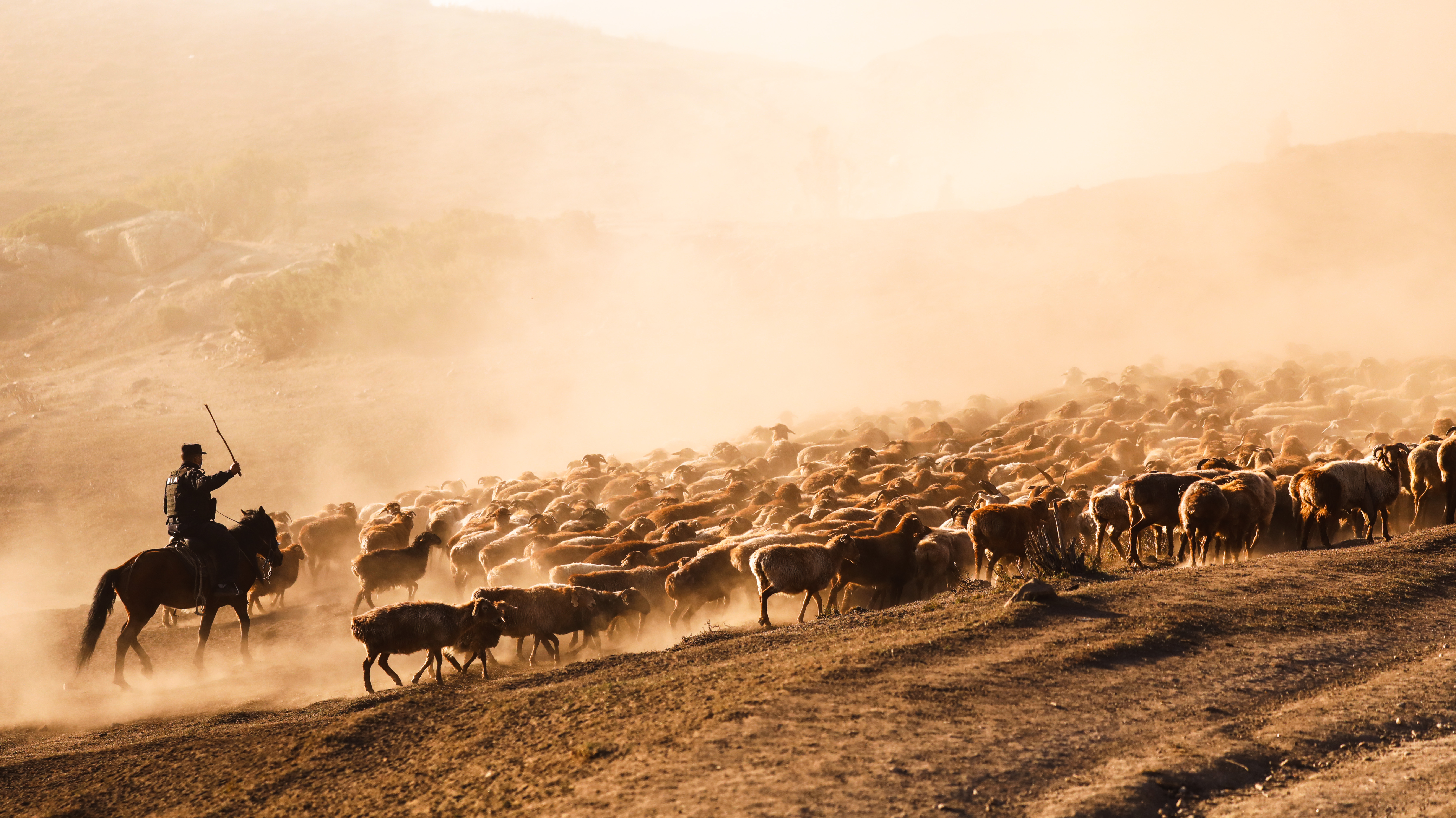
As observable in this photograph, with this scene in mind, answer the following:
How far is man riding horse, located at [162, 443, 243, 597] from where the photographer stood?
1473cm

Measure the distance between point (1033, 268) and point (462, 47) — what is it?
166286 millimetres

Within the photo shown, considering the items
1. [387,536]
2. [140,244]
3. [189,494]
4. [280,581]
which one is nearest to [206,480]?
[189,494]

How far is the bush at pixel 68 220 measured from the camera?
6381 centimetres

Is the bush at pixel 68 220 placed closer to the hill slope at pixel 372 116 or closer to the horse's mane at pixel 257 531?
the hill slope at pixel 372 116

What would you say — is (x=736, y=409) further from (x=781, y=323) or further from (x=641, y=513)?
(x=641, y=513)

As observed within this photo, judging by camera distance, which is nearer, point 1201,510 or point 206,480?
point 1201,510

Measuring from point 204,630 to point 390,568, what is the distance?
3.27 m

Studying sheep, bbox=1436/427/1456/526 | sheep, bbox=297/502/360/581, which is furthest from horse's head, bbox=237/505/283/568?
sheep, bbox=1436/427/1456/526

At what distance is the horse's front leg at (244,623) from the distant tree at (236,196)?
241 feet

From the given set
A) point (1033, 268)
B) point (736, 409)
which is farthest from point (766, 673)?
point (1033, 268)

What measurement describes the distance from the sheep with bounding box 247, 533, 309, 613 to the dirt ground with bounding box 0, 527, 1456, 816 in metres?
6.90

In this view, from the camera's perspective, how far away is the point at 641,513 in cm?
2156

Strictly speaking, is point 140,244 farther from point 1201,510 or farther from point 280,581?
Answer: point 1201,510

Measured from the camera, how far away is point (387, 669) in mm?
12039
